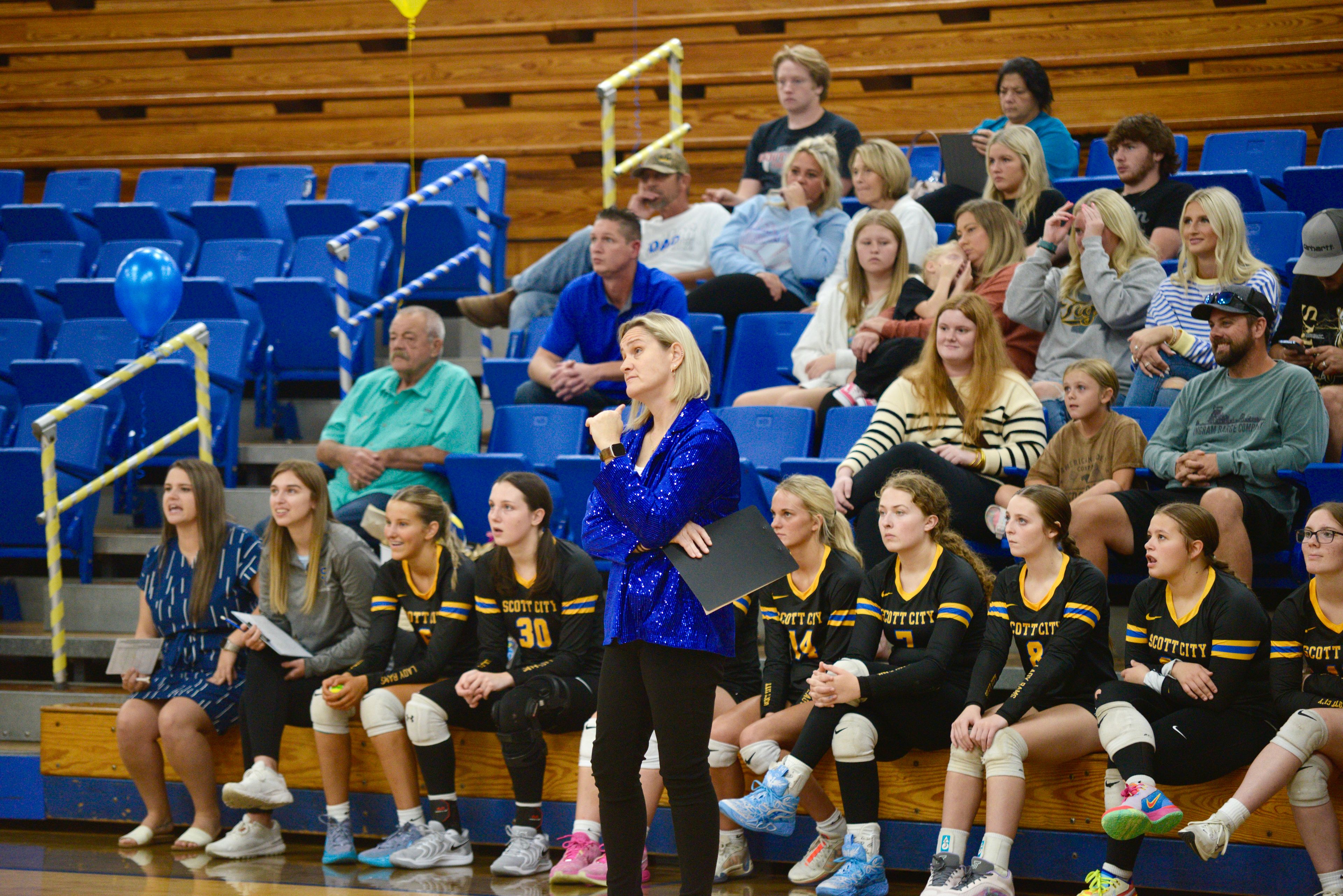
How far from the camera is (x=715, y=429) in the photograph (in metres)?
2.02

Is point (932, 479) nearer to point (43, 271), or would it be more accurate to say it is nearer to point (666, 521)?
point (666, 521)

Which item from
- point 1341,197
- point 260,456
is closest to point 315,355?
point 260,456

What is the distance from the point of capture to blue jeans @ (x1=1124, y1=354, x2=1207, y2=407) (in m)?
3.42

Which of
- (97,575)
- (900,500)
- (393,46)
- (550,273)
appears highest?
(393,46)

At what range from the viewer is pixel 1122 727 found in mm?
2445

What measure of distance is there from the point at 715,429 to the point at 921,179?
389 centimetres

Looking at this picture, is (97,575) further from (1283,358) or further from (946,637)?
(1283,358)

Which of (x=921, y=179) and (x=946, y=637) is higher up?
(x=921, y=179)

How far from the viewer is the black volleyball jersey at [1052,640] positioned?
102 inches

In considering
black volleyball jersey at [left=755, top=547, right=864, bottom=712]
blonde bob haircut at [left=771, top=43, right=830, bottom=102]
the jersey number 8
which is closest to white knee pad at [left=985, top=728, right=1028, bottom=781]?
black volleyball jersey at [left=755, top=547, right=864, bottom=712]

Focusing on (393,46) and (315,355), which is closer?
(315,355)

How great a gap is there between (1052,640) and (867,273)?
5.32 ft

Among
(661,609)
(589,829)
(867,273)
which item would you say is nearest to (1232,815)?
(661,609)

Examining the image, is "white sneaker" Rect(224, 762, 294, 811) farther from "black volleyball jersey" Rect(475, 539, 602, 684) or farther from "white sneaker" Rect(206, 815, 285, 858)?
"black volleyball jersey" Rect(475, 539, 602, 684)
